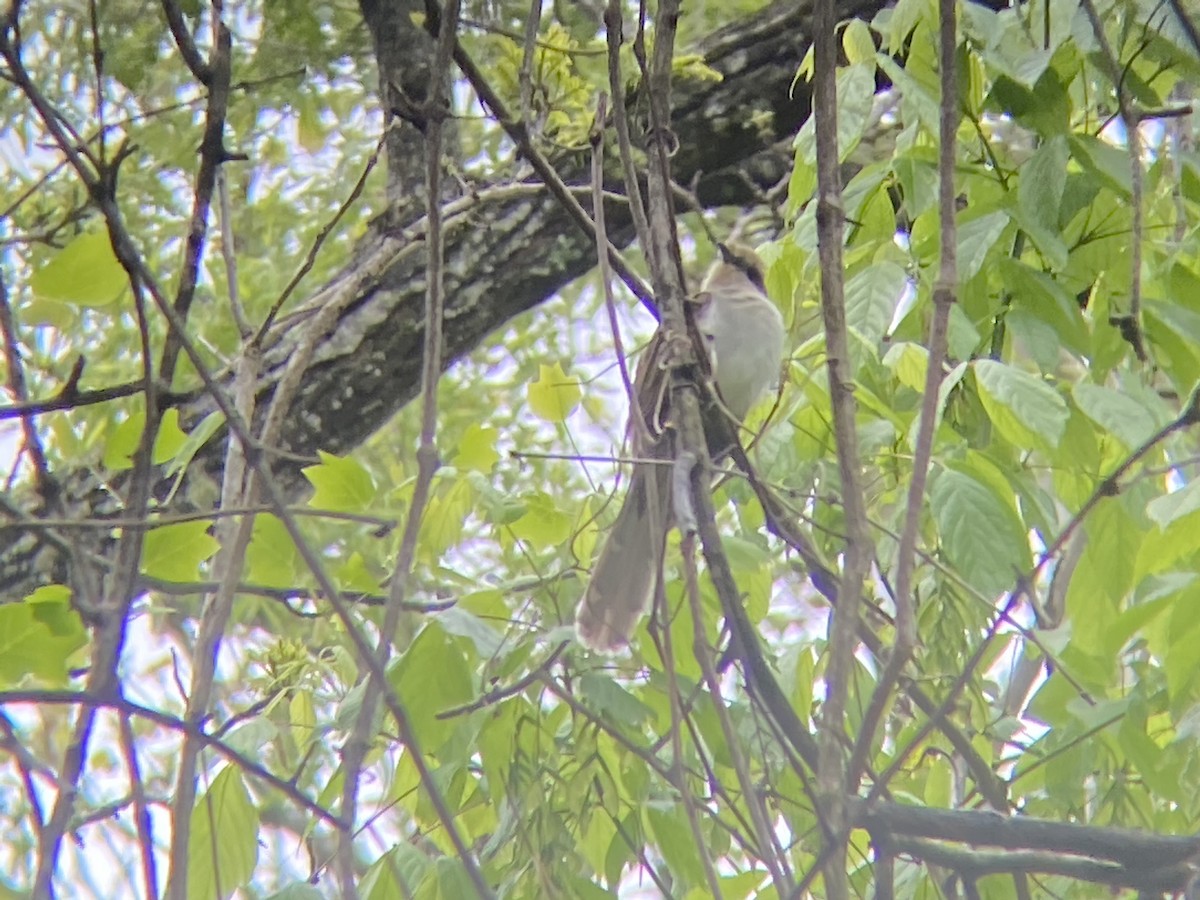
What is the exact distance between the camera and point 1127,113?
1.65 m

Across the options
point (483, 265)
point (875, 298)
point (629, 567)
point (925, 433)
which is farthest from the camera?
point (483, 265)

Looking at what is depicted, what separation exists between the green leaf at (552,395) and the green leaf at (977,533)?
2.06ft

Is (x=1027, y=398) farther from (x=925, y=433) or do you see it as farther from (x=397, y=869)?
(x=397, y=869)

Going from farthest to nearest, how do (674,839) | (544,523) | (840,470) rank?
(544,523), (674,839), (840,470)

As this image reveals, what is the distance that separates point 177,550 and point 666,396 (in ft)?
3.86

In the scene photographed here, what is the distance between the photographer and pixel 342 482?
181 cm

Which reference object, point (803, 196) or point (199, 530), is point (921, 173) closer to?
point (803, 196)

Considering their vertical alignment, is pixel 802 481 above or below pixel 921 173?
below

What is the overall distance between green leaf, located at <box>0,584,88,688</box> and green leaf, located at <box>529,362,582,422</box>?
75 centimetres

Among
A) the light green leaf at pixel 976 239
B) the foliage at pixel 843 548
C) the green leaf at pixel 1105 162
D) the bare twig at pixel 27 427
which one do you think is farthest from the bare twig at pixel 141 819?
the green leaf at pixel 1105 162

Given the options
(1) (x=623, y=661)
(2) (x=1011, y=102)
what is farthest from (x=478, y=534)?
(2) (x=1011, y=102)

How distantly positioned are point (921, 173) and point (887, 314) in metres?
0.19

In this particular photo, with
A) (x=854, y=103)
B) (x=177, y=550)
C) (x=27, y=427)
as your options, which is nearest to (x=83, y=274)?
(x=27, y=427)

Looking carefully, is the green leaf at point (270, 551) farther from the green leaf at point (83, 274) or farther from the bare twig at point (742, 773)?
the bare twig at point (742, 773)
